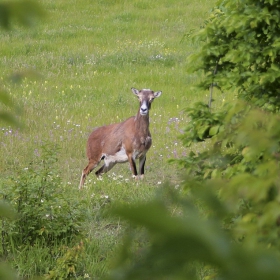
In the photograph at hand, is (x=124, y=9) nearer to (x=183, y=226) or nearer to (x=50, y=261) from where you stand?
(x=50, y=261)

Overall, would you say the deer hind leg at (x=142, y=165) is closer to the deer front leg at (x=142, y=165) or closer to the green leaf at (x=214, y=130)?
the deer front leg at (x=142, y=165)

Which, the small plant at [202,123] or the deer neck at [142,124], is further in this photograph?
the deer neck at [142,124]

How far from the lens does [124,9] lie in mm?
28641

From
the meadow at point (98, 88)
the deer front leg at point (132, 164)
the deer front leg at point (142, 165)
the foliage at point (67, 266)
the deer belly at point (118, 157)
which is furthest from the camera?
the deer belly at point (118, 157)

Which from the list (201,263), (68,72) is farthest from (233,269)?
(68,72)

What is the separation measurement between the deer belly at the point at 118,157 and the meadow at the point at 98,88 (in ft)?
0.88

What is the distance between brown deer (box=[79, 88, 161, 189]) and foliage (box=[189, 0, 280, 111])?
5945 mm

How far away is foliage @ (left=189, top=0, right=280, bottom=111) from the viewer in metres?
4.47

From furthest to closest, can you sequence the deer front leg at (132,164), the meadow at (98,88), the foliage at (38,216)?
the deer front leg at (132,164), the meadow at (98,88), the foliage at (38,216)

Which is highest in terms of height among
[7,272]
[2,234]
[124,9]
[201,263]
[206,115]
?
[201,263]

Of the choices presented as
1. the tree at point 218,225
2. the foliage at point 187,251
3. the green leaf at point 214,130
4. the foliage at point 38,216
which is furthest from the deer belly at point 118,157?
the foliage at point 187,251

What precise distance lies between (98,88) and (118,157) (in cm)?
593

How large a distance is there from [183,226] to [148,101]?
32.9ft

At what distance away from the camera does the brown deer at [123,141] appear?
10.8 m
